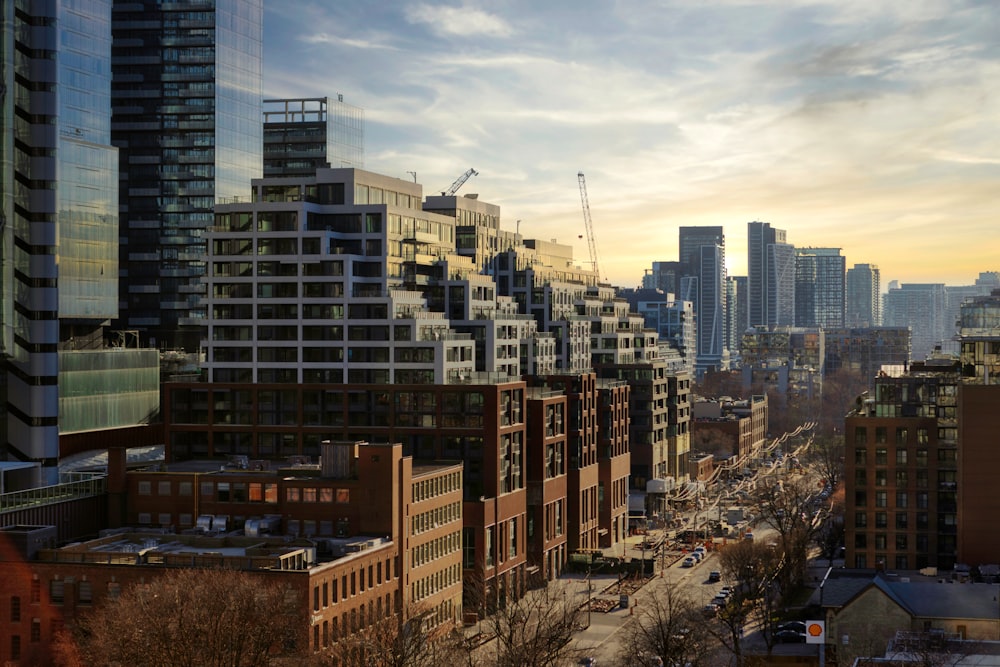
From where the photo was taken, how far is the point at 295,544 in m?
114

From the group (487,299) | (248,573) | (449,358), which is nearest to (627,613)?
(449,358)

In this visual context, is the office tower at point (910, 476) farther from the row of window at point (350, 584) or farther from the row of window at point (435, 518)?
the row of window at point (350, 584)

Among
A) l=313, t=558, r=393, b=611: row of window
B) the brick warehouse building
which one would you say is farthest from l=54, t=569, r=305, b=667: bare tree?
l=313, t=558, r=393, b=611: row of window

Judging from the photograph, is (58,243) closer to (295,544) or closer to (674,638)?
(295,544)

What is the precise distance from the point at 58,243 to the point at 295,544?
231ft

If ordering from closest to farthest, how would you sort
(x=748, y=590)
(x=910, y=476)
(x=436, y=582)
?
(x=436, y=582)
(x=748, y=590)
(x=910, y=476)

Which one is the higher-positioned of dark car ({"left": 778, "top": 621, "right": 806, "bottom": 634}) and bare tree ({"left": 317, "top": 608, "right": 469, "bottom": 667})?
bare tree ({"left": 317, "top": 608, "right": 469, "bottom": 667})

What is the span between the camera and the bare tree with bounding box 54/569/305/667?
299 feet

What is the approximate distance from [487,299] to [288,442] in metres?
31.8

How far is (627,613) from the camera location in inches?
5802

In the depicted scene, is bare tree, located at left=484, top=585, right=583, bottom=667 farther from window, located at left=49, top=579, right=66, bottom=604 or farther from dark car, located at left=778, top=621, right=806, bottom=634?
window, located at left=49, top=579, right=66, bottom=604

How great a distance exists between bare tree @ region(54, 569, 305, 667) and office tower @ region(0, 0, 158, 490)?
156ft

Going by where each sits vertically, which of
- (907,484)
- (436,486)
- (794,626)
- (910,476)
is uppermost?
(436,486)

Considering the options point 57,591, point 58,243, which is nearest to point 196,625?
point 57,591
